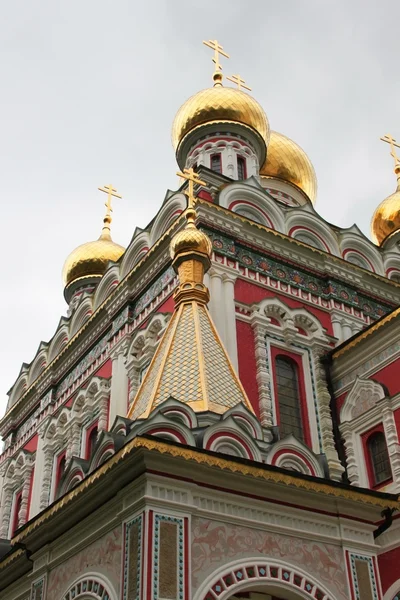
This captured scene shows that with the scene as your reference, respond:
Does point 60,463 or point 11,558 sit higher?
point 60,463

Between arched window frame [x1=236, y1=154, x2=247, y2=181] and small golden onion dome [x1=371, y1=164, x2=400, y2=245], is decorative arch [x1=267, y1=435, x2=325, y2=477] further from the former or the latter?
A: small golden onion dome [x1=371, y1=164, x2=400, y2=245]

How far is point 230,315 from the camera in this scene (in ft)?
34.0

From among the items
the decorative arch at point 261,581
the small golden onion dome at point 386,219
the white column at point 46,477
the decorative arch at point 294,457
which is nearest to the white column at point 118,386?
the white column at point 46,477

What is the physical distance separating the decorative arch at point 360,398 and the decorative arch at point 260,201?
320cm

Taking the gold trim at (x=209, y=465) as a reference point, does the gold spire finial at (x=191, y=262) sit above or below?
above

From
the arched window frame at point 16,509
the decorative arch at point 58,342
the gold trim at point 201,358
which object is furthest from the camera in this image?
the decorative arch at point 58,342

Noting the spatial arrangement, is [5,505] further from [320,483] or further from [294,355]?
[320,483]

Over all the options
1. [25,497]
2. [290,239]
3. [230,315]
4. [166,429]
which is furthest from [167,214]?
[166,429]

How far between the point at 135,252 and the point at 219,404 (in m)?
7.54

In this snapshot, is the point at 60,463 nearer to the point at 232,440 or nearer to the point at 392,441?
the point at 392,441

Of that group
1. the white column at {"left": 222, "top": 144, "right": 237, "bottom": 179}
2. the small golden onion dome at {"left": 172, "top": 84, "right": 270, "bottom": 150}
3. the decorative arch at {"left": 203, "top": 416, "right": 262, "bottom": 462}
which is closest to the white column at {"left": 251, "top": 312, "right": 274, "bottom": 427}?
the decorative arch at {"left": 203, "top": 416, "right": 262, "bottom": 462}

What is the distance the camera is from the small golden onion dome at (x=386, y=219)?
55.4ft

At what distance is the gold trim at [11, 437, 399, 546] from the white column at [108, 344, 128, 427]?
527 centimetres

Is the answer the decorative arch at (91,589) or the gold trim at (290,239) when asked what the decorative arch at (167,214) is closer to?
the gold trim at (290,239)
